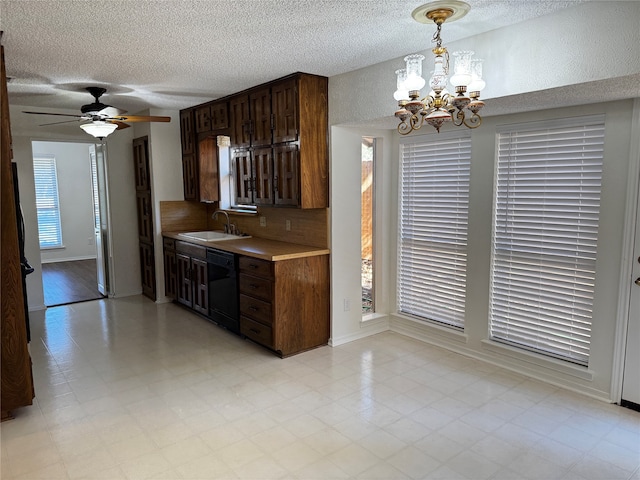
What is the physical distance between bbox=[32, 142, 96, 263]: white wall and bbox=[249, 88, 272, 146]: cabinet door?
5.74 meters

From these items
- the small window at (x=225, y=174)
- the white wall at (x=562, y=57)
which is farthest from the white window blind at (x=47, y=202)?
the white wall at (x=562, y=57)

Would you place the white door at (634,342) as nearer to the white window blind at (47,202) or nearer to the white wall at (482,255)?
the white wall at (482,255)

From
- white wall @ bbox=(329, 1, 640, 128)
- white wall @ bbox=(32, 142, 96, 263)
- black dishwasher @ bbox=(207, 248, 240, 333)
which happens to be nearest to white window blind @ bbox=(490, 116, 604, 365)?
white wall @ bbox=(329, 1, 640, 128)

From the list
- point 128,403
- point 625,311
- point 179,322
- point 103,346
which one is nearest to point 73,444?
point 128,403

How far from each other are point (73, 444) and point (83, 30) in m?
2.49

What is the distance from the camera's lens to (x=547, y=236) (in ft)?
10.7

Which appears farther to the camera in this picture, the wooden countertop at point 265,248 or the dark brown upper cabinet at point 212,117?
the dark brown upper cabinet at point 212,117

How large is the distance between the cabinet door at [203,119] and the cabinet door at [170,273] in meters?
1.53

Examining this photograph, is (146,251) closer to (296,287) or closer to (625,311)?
(296,287)

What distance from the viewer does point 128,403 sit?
10.1 feet

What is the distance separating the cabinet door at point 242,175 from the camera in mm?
4555

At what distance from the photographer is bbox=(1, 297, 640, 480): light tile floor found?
7.79ft

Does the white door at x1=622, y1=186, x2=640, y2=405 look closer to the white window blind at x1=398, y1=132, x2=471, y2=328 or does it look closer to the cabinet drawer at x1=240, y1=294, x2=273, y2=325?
the white window blind at x1=398, y1=132, x2=471, y2=328

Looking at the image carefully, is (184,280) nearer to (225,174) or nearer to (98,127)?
(225,174)
